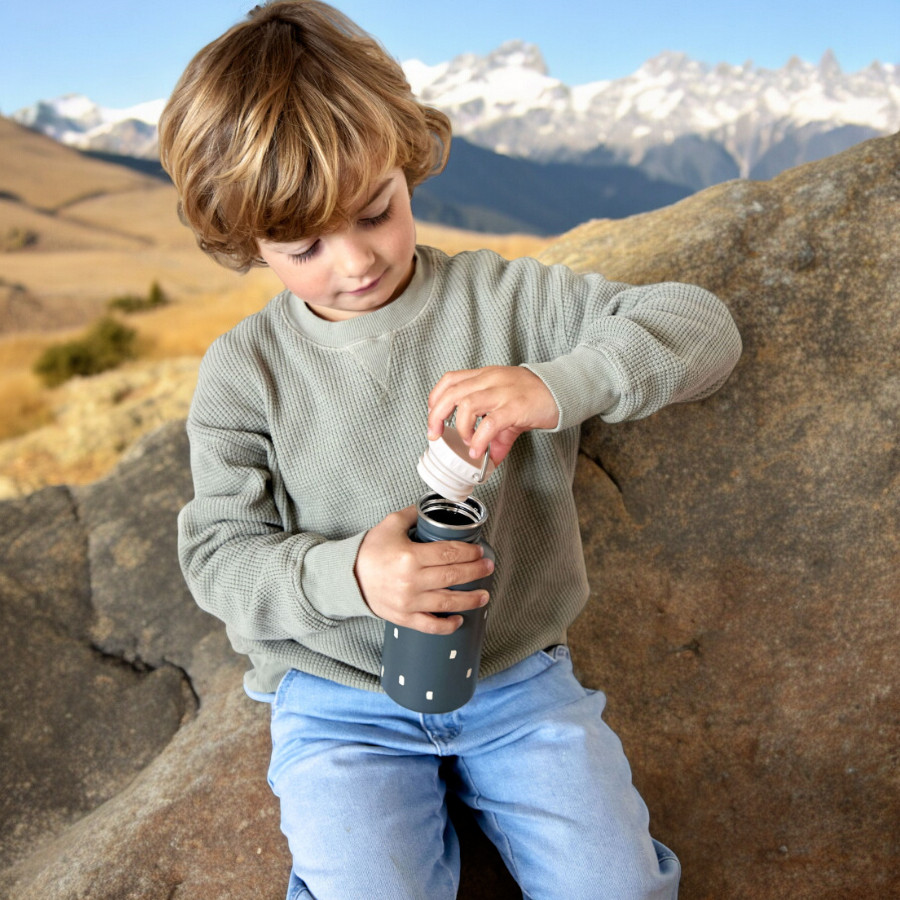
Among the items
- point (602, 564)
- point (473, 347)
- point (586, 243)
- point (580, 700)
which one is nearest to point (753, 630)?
point (602, 564)

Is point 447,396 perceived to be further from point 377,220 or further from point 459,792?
point 459,792

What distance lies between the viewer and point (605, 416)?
3.07 ft

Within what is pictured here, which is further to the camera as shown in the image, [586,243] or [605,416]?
[586,243]

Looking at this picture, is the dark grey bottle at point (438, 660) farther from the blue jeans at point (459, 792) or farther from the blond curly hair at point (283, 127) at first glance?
the blond curly hair at point (283, 127)

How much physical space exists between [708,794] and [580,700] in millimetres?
319

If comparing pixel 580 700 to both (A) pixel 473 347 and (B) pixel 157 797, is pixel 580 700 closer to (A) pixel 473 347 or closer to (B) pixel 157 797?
(A) pixel 473 347

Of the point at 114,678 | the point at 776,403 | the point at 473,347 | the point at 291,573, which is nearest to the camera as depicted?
the point at 291,573

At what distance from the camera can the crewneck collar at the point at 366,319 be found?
3.29ft

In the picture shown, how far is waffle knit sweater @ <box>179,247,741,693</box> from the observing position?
966 mm

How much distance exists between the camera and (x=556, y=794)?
2.93 ft

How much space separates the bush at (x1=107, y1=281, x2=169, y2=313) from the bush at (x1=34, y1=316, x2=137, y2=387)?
57 millimetres

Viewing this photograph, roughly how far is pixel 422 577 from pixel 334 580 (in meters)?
0.13

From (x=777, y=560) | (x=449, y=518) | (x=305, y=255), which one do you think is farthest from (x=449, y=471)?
(x=777, y=560)

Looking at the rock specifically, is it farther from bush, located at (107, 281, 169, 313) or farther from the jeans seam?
bush, located at (107, 281, 169, 313)
